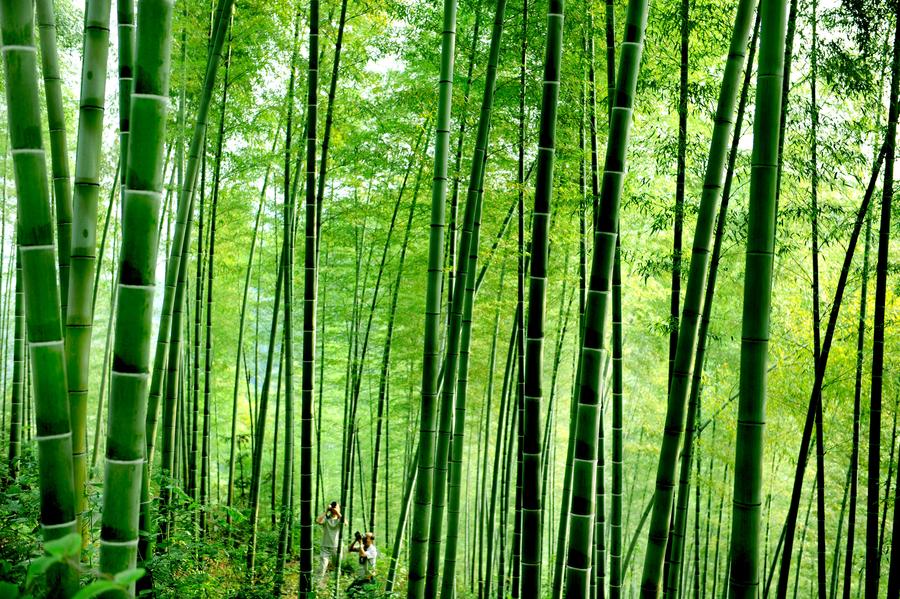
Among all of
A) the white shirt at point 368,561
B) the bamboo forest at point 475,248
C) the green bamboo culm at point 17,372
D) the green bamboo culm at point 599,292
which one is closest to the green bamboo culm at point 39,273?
the bamboo forest at point 475,248

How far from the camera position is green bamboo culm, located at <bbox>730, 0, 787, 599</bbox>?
6.61 ft

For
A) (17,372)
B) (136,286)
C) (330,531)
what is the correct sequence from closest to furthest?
(136,286) → (17,372) → (330,531)

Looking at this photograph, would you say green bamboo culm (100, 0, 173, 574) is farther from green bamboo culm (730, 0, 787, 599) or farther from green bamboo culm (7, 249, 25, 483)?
green bamboo culm (7, 249, 25, 483)

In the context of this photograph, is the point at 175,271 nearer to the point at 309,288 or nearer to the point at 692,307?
the point at 309,288

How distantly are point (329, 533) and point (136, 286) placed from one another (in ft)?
20.6

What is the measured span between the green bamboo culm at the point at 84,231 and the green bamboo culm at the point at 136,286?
0.51 m

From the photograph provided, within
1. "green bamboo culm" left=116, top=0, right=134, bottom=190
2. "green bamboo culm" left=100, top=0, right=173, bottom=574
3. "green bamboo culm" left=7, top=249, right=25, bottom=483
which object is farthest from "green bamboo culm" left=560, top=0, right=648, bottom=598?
"green bamboo culm" left=7, top=249, right=25, bottom=483

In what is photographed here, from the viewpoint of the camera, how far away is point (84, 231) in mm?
2191

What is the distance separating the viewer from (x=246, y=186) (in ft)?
32.0

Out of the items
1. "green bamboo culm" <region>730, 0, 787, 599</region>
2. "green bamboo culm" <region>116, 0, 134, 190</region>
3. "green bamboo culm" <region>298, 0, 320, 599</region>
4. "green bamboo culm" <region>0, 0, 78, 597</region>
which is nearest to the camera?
"green bamboo culm" <region>0, 0, 78, 597</region>

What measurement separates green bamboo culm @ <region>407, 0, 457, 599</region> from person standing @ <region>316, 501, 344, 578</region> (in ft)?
11.5

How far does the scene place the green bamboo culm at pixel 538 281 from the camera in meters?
2.76

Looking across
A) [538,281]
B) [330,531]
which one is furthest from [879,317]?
[330,531]

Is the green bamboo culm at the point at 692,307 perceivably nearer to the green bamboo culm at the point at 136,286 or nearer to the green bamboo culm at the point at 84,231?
the green bamboo culm at the point at 136,286
